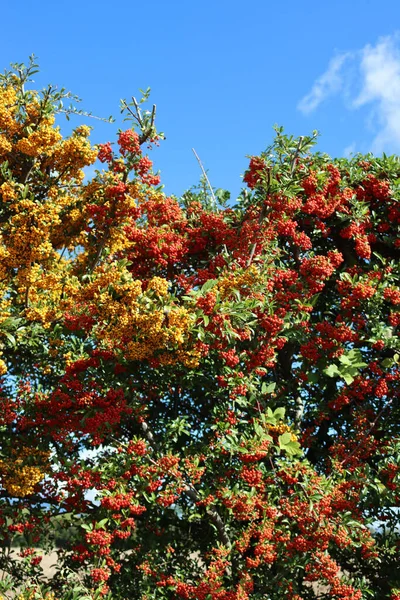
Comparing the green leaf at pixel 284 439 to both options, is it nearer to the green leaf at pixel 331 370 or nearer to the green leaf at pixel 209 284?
the green leaf at pixel 331 370

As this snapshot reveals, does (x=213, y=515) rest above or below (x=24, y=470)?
below

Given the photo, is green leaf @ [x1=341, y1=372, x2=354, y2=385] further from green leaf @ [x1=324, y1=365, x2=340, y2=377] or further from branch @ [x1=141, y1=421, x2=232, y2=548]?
branch @ [x1=141, y1=421, x2=232, y2=548]

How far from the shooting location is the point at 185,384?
6.83 metres

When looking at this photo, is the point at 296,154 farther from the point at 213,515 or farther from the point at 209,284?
the point at 213,515

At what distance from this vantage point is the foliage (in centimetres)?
600

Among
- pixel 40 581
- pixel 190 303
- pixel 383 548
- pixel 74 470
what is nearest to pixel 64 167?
pixel 190 303

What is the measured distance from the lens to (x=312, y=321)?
812 cm

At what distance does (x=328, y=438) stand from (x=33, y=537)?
3.74 meters

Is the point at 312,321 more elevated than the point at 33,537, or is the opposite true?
the point at 312,321

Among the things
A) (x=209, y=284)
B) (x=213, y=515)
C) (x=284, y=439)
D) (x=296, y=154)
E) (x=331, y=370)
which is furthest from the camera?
(x=296, y=154)

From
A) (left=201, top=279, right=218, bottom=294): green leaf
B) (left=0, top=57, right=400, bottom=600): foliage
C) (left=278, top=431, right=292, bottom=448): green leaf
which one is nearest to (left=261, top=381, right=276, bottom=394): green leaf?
(left=0, top=57, right=400, bottom=600): foliage

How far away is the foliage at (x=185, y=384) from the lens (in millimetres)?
5996

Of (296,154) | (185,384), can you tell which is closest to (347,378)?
(185,384)

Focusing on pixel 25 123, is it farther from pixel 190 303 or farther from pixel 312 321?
pixel 312 321
